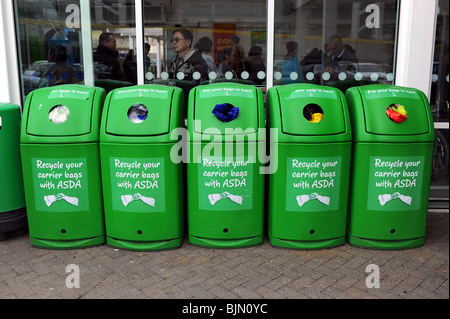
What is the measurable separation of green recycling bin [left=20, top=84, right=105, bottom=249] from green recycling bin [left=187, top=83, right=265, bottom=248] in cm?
86

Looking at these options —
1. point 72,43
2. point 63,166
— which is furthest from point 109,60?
point 63,166

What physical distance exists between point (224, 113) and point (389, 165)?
1494 millimetres

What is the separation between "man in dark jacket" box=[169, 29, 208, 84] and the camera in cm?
546

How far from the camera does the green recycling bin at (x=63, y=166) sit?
362 centimetres

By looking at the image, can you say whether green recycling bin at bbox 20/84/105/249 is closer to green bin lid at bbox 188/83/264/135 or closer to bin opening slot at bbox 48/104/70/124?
bin opening slot at bbox 48/104/70/124

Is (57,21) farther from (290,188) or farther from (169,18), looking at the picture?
(290,188)

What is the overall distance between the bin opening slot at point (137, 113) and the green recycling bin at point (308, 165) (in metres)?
1.11

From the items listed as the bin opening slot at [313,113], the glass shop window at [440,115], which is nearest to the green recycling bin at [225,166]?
the bin opening slot at [313,113]

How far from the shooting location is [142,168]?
3600 mm

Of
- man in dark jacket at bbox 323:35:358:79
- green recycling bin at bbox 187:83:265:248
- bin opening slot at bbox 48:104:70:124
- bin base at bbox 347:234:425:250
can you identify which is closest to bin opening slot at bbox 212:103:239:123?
green recycling bin at bbox 187:83:265:248

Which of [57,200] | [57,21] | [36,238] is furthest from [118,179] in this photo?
[57,21]

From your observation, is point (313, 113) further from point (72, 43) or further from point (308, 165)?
point (72, 43)

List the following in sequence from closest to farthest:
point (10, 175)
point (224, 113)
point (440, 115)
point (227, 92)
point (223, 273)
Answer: point (223, 273) < point (224, 113) < point (227, 92) < point (10, 175) < point (440, 115)

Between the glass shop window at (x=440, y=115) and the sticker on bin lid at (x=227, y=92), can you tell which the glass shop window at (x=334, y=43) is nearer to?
the glass shop window at (x=440, y=115)
